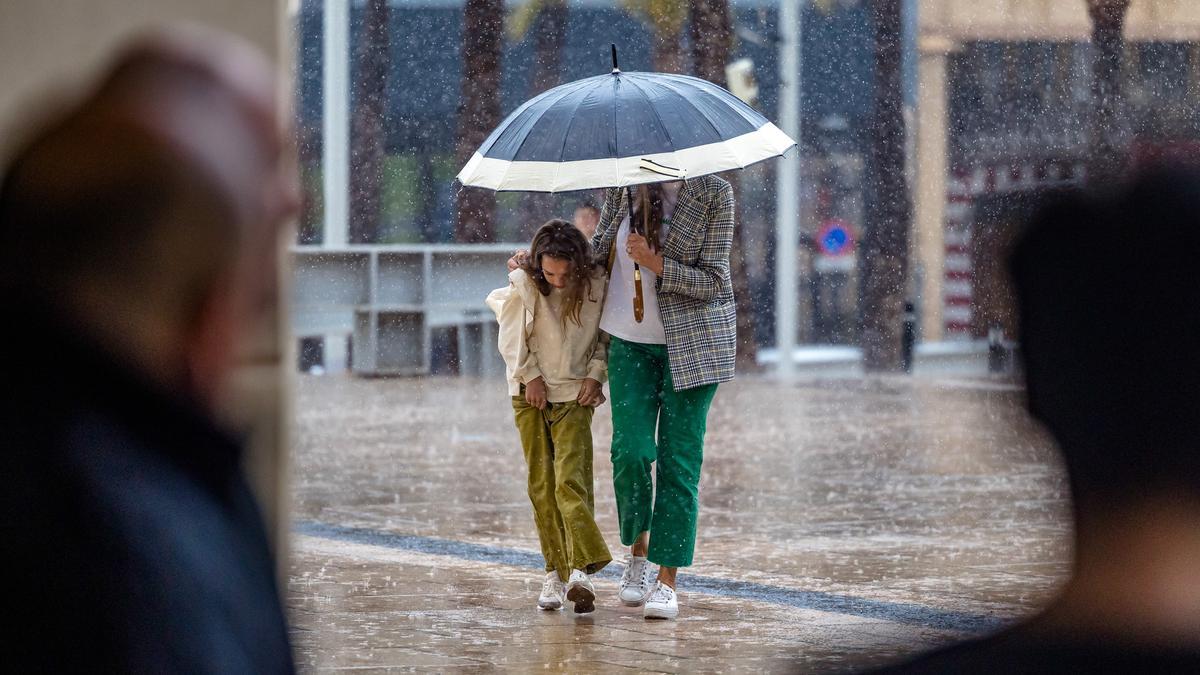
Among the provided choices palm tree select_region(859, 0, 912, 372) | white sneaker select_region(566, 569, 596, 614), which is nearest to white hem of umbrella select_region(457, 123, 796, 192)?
white sneaker select_region(566, 569, 596, 614)

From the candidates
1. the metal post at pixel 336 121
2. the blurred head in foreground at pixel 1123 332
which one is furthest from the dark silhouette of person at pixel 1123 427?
the metal post at pixel 336 121

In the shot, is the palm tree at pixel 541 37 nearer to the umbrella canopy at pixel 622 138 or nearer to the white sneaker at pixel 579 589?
the umbrella canopy at pixel 622 138

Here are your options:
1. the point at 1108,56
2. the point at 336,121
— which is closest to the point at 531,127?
the point at 336,121

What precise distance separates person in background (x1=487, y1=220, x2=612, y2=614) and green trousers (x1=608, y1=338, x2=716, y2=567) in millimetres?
94

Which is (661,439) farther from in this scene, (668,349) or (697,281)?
(697,281)

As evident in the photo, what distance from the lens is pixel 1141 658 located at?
1.39 m

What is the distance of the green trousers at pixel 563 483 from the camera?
6066 mm

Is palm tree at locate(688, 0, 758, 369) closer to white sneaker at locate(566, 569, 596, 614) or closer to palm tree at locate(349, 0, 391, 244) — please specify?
palm tree at locate(349, 0, 391, 244)

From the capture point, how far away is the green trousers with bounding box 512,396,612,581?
239 inches

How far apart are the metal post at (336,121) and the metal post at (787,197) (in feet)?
16.6

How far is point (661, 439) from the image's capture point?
20.4 feet

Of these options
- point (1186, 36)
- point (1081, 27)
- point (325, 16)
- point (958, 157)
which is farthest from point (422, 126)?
point (1186, 36)

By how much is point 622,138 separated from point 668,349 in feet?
2.34

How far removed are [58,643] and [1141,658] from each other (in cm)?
79
